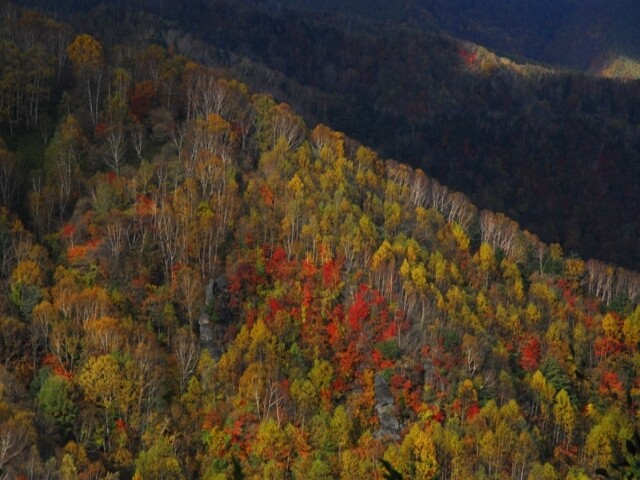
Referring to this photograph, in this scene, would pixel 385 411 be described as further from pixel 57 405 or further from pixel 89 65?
pixel 89 65

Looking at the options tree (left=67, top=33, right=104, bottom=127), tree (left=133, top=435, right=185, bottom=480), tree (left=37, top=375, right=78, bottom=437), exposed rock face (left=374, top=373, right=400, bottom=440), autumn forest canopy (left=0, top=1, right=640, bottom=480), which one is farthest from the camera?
tree (left=67, top=33, right=104, bottom=127)

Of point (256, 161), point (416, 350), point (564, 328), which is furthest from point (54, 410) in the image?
point (564, 328)

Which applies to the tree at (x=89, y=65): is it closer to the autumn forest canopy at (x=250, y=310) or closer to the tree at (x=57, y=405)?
the autumn forest canopy at (x=250, y=310)

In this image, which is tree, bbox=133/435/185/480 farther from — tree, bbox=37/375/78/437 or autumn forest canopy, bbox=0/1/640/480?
tree, bbox=37/375/78/437

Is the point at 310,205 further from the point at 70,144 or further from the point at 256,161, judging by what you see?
the point at 70,144

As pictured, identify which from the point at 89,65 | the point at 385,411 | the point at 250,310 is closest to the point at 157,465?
the point at 250,310

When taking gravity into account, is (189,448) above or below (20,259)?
below

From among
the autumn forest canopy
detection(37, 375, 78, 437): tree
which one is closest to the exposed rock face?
the autumn forest canopy
